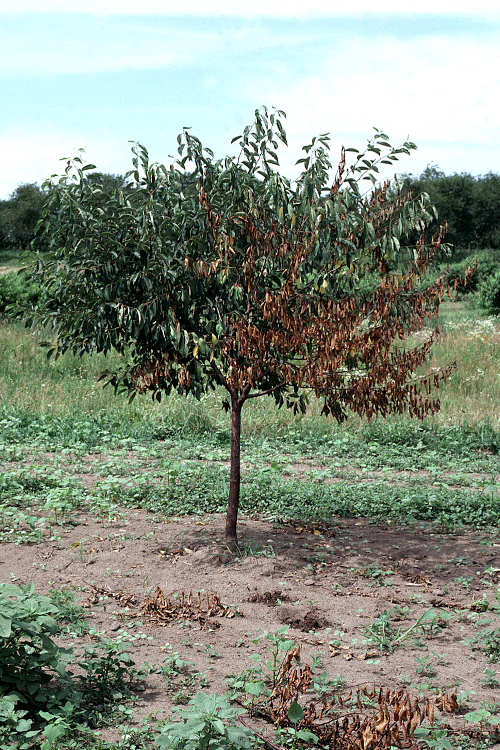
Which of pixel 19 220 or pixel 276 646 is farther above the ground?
pixel 19 220

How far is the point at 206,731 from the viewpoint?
2.48 meters

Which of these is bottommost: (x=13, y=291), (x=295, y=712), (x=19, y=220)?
(x=295, y=712)

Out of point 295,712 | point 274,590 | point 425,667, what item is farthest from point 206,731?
point 274,590

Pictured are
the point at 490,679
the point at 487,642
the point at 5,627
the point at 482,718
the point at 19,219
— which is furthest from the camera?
the point at 19,219

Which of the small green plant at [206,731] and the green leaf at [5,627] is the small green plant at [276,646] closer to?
the small green plant at [206,731]

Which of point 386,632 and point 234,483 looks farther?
point 234,483

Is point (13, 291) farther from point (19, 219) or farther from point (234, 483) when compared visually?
point (19, 219)

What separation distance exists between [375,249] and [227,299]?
3.83 feet

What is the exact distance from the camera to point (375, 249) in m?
4.79

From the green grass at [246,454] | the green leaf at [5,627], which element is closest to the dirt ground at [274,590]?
the green grass at [246,454]

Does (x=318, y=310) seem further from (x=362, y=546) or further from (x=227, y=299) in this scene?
(x=362, y=546)

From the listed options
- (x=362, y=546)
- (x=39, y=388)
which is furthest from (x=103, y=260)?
(x=39, y=388)

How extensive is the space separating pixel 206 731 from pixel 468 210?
5441 cm

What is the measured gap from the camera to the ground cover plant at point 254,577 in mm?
2947
